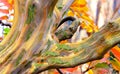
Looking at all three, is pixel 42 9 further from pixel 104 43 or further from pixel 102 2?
pixel 102 2

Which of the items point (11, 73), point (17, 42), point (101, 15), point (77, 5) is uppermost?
point (101, 15)

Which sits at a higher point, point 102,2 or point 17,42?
point 102,2

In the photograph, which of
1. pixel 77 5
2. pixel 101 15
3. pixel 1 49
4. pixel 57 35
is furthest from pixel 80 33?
pixel 1 49

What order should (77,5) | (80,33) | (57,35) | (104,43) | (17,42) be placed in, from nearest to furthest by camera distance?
(104,43) → (17,42) → (57,35) → (77,5) → (80,33)

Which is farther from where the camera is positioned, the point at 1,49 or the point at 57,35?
the point at 57,35

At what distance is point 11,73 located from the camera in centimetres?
136

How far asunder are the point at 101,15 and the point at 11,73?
203 cm

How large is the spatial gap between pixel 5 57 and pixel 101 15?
2.01 m

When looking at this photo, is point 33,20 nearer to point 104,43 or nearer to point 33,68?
point 33,68

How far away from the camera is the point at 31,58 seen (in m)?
1.37

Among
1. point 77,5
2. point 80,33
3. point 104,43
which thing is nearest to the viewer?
point 104,43

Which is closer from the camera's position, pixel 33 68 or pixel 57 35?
pixel 33 68

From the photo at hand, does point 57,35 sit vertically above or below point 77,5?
below

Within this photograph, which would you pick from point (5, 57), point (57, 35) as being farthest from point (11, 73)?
point (57, 35)
